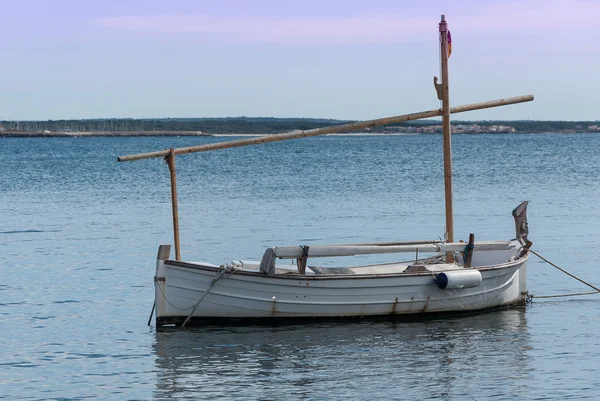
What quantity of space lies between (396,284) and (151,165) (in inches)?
3150

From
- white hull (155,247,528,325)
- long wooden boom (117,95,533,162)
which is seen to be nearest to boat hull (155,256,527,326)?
white hull (155,247,528,325)

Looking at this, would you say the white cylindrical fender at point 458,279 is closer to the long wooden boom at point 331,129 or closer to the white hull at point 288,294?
the white hull at point 288,294

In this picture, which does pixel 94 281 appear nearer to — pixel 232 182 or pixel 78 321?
pixel 78 321

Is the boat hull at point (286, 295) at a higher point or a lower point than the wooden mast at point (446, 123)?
lower

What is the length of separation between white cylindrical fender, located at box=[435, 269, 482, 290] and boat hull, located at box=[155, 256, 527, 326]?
214 millimetres

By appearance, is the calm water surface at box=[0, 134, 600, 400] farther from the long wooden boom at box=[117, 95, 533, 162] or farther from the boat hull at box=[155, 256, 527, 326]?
the long wooden boom at box=[117, 95, 533, 162]

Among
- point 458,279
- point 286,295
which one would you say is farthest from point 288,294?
point 458,279

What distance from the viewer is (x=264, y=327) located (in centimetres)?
1989

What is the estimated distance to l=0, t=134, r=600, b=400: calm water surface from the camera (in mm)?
16062

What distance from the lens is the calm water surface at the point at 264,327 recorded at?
16062mm

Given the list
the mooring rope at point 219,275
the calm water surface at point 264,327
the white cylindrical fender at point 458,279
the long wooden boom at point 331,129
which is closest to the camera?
the calm water surface at point 264,327

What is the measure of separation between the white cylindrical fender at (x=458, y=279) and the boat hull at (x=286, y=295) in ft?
0.70

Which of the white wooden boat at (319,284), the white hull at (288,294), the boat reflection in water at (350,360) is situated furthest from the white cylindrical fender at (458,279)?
the boat reflection in water at (350,360)

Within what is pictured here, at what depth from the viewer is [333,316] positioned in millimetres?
20141
